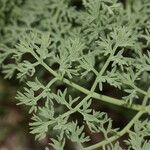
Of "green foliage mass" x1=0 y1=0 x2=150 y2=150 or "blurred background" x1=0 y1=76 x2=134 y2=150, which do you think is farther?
"blurred background" x1=0 y1=76 x2=134 y2=150

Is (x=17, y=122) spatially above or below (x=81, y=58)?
below

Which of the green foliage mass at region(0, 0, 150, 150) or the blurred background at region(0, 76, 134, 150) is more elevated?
the green foliage mass at region(0, 0, 150, 150)

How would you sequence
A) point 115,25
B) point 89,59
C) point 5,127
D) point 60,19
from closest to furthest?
point 89,59 → point 115,25 → point 60,19 → point 5,127

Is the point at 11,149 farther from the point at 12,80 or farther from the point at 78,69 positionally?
the point at 78,69

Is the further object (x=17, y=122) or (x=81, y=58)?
(x=17, y=122)

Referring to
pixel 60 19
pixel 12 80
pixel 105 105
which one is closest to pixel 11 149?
pixel 12 80

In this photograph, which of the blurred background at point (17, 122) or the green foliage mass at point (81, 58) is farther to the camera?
the blurred background at point (17, 122)

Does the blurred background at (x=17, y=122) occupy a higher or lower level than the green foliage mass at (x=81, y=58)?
lower

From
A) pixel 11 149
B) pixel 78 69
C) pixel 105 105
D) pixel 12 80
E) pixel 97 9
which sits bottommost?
pixel 11 149
